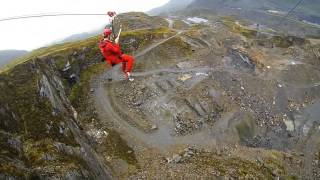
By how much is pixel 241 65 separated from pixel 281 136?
24.2m

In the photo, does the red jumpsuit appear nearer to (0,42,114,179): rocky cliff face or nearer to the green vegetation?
(0,42,114,179): rocky cliff face

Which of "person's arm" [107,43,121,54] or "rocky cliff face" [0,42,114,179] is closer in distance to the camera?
"person's arm" [107,43,121,54]

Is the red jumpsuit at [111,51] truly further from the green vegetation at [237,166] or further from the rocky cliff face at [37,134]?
the green vegetation at [237,166]

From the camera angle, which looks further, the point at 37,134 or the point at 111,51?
the point at 37,134

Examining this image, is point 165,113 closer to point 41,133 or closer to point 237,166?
point 237,166

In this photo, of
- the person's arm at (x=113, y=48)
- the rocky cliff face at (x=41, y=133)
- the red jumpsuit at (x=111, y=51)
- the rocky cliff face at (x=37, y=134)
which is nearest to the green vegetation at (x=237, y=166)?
the rocky cliff face at (x=41, y=133)

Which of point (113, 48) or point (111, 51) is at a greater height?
point (113, 48)

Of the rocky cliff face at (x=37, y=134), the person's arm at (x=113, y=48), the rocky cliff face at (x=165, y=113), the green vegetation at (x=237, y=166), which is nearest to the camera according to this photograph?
the person's arm at (x=113, y=48)

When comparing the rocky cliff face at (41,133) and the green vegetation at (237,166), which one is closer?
the rocky cliff face at (41,133)

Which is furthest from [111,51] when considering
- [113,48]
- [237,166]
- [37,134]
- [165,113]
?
[165,113]

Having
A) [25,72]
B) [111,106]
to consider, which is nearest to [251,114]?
[111,106]

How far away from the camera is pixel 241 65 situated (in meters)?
91.7

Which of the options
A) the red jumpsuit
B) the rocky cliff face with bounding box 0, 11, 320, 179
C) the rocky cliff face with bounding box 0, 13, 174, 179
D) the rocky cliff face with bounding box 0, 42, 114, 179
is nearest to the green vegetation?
the rocky cliff face with bounding box 0, 11, 320, 179

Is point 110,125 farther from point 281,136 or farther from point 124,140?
point 281,136
